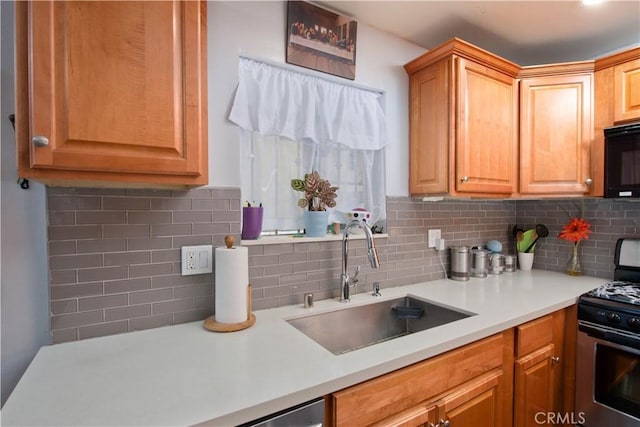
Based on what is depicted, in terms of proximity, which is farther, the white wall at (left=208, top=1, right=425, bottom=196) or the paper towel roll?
the white wall at (left=208, top=1, right=425, bottom=196)

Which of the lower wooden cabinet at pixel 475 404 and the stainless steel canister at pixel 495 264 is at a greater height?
the stainless steel canister at pixel 495 264

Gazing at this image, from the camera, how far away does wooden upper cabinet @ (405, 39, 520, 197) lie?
1746mm

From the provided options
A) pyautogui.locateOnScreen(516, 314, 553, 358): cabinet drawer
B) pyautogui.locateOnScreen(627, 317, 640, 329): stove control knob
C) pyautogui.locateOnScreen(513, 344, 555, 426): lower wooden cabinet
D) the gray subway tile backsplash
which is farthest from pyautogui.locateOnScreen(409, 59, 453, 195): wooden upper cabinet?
pyautogui.locateOnScreen(627, 317, 640, 329): stove control knob

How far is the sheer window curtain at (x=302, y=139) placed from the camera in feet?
5.08

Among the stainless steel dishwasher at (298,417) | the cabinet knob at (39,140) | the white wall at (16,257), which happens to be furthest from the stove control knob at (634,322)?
the white wall at (16,257)

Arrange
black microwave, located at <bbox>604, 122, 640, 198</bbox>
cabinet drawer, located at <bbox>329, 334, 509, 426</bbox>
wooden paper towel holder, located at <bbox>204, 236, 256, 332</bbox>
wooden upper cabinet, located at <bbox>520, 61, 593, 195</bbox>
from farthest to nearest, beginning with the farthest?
1. wooden upper cabinet, located at <bbox>520, 61, 593, 195</bbox>
2. black microwave, located at <bbox>604, 122, 640, 198</bbox>
3. wooden paper towel holder, located at <bbox>204, 236, 256, 332</bbox>
4. cabinet drawer, located at <bbox>329, 334, 509, 426</bbox>

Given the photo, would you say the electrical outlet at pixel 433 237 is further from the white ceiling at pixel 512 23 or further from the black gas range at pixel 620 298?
the white ceiling at pixel 512 23

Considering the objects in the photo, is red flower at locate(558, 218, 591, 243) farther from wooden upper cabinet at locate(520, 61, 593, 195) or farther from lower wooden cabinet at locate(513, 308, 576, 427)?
lower wooden cabinet at locate(513, 308, 576, 427)

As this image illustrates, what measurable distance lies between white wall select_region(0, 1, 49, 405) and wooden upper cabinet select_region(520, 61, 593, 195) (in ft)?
8.21

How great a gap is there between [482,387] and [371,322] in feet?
1.79

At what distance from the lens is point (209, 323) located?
49.2 inches

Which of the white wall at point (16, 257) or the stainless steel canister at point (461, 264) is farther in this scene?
the stainless steel canister at point (461, 264)

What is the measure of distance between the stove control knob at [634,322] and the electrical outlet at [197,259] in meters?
1.96

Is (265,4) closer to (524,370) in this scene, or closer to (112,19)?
(112,19)
